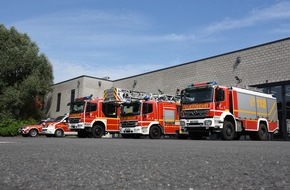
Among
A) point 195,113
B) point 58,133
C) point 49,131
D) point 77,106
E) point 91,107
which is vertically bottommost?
point 58,133

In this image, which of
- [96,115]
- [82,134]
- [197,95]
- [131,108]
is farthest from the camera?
[82,134]

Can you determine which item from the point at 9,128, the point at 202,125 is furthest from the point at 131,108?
the point at 9,128

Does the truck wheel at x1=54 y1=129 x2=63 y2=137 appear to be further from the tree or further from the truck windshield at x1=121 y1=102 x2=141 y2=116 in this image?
the truck windshield at x1=121 y1=102 x2=141 y2=116

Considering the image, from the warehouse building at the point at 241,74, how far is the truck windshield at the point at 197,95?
3.75m

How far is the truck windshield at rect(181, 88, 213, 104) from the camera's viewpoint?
1602 centimetres

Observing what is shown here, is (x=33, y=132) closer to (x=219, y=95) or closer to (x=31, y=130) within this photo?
(x=31, y=130)

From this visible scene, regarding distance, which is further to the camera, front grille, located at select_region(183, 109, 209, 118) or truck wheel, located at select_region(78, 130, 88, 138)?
truck wheel, located at select_region(78, 130, 88, 138)

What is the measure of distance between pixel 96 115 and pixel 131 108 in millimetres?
2470

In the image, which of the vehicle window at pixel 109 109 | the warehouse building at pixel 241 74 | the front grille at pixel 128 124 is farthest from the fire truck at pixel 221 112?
the vehicle window at pixel 109 109

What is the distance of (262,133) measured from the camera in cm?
1841

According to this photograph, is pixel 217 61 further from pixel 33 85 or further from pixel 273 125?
pixel 33 85

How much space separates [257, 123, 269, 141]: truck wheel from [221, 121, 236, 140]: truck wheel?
232cm

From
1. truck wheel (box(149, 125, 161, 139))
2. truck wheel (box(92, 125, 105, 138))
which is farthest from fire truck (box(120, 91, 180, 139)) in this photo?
truck wheel (box(92, 125, 105, 138))

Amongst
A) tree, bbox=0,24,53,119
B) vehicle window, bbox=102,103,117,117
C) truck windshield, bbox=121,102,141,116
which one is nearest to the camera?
truck windshield, bbox=121,102,141,116
